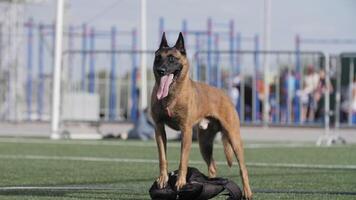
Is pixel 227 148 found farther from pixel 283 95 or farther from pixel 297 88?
pixel 283 95

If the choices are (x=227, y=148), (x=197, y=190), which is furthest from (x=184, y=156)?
(x=227, y=148)

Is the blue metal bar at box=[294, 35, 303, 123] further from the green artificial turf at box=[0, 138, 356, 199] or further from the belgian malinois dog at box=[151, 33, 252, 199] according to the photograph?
the belgian malinois dog at box=[151, 33, 252, 199]

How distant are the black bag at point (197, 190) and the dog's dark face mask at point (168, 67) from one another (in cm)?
82

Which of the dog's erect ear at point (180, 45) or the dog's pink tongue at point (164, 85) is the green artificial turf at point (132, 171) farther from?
the dog's erect ear at point (180, 45)

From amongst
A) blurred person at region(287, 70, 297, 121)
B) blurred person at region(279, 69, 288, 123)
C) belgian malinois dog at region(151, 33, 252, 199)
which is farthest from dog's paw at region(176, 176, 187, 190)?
blurred person at region(287, 70, 297, 121)

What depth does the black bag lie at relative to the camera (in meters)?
7.18

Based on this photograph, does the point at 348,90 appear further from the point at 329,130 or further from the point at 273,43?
the point at 273,43

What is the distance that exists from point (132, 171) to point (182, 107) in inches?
131

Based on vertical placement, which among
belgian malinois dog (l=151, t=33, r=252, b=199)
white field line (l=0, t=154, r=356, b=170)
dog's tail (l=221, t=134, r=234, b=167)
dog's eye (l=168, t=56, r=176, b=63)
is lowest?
white field line (l=0, t=154, r=356, b=170)

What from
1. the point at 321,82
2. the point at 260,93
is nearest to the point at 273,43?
the point at 260,93

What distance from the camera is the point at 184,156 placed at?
24.7 feet

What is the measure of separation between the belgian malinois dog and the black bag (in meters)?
0.07

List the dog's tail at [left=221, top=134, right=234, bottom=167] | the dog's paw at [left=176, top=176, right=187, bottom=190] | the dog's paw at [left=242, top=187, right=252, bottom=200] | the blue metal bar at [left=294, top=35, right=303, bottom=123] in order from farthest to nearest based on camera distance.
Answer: the blue metal bar at [left=294, top=35, right=303, bottom=123]
the dog's tail at [left=221, top=134, right=234, bottom=167]
the dog's paw at [left=242, top=187, right=252, bottom=200]
the dog's paw at [left=176, top=176, right=187, bottom=190]

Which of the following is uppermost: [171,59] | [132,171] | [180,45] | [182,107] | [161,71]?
[180,45]
